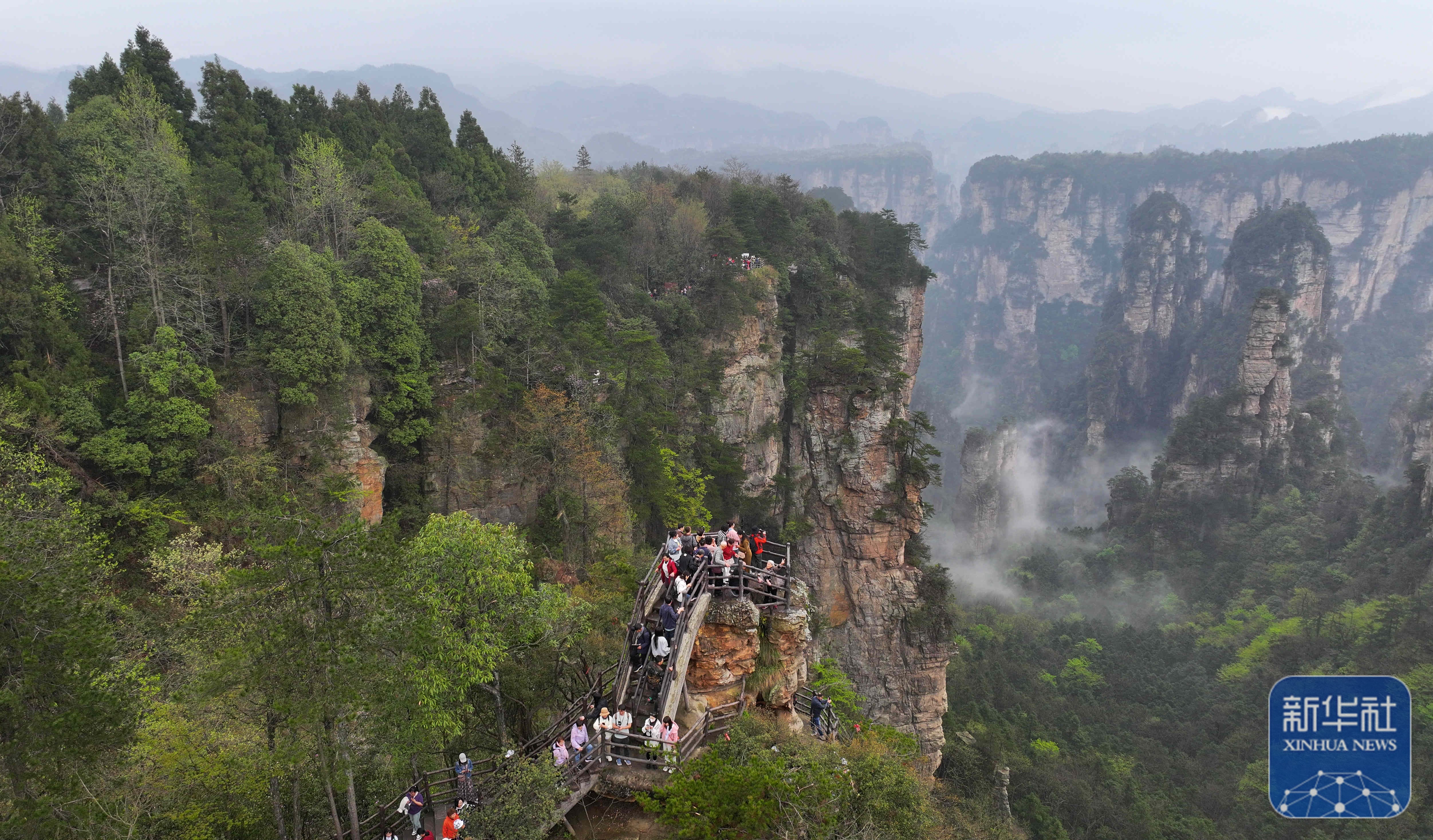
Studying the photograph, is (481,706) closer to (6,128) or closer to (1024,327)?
(6,128)

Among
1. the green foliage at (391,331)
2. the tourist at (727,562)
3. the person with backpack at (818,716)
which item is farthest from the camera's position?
the green foliage at (391,331)

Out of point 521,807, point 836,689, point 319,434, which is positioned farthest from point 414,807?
point 319,434

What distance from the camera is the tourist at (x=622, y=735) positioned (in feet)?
41.6

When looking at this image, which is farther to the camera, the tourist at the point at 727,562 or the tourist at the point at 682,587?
the tourist at the point at 727,562

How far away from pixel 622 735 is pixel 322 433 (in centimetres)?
1533

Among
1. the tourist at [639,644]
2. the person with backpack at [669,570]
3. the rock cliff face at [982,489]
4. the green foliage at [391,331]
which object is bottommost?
the rock cliff face at [982,489]

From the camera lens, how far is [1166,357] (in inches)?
4611

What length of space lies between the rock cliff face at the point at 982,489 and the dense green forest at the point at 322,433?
52.7 metres

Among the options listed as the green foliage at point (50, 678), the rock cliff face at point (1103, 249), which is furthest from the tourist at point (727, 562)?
the rock cliff face at point (1103, 249)

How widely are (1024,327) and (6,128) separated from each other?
557 ft

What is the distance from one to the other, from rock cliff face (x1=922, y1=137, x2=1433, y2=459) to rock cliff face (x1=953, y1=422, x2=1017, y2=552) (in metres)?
32.0

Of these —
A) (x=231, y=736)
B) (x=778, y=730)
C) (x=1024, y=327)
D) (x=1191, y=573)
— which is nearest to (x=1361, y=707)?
(x=778, y=730)

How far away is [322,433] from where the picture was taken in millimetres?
22797

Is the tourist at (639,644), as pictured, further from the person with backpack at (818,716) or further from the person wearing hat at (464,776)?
the person with backpack at (818,716)
